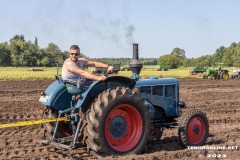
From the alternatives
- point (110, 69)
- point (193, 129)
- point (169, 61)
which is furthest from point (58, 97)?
point (169, 61)

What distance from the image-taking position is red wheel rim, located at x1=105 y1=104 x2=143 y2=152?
17.1 ft

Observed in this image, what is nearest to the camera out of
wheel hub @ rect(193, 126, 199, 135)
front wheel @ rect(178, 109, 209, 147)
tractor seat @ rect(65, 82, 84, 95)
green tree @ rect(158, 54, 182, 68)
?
tractor seat @ rect(65, 82, 84, 95)

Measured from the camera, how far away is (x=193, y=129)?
614 cm

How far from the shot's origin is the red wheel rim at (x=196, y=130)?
20.0 ft

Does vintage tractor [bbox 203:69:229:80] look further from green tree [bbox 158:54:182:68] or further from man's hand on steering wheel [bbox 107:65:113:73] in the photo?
green tree [bbox 158:54:182:68]

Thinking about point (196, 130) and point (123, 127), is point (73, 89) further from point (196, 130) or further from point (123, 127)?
point (196, 130)

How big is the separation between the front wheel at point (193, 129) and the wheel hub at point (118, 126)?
1175 mm

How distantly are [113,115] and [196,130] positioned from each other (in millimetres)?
1743

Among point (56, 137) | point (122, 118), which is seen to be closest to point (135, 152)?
point (122, 118)

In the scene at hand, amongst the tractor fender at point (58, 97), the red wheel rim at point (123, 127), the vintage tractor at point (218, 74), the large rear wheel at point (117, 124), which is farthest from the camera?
the vintage tractor at point (218, 74)

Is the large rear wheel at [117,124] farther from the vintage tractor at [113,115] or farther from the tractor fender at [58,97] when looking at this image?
the tractor fender at [58,97]

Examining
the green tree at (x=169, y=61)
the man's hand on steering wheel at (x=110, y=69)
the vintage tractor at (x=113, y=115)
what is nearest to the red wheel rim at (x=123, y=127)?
the vintage tractor at (x=113, y=115)

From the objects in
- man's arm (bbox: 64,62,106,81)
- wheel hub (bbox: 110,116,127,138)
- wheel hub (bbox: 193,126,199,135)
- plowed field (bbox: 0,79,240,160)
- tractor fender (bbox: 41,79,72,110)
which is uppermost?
man's arm (bbox: 64,62,106,81)

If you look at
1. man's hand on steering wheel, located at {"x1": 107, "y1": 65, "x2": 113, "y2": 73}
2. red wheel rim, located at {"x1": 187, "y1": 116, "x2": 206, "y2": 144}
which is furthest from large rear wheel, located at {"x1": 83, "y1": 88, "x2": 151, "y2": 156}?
red wheel rim, located at {"x1": 187, "y1": 116, "x2": 206, "y2": 144}
